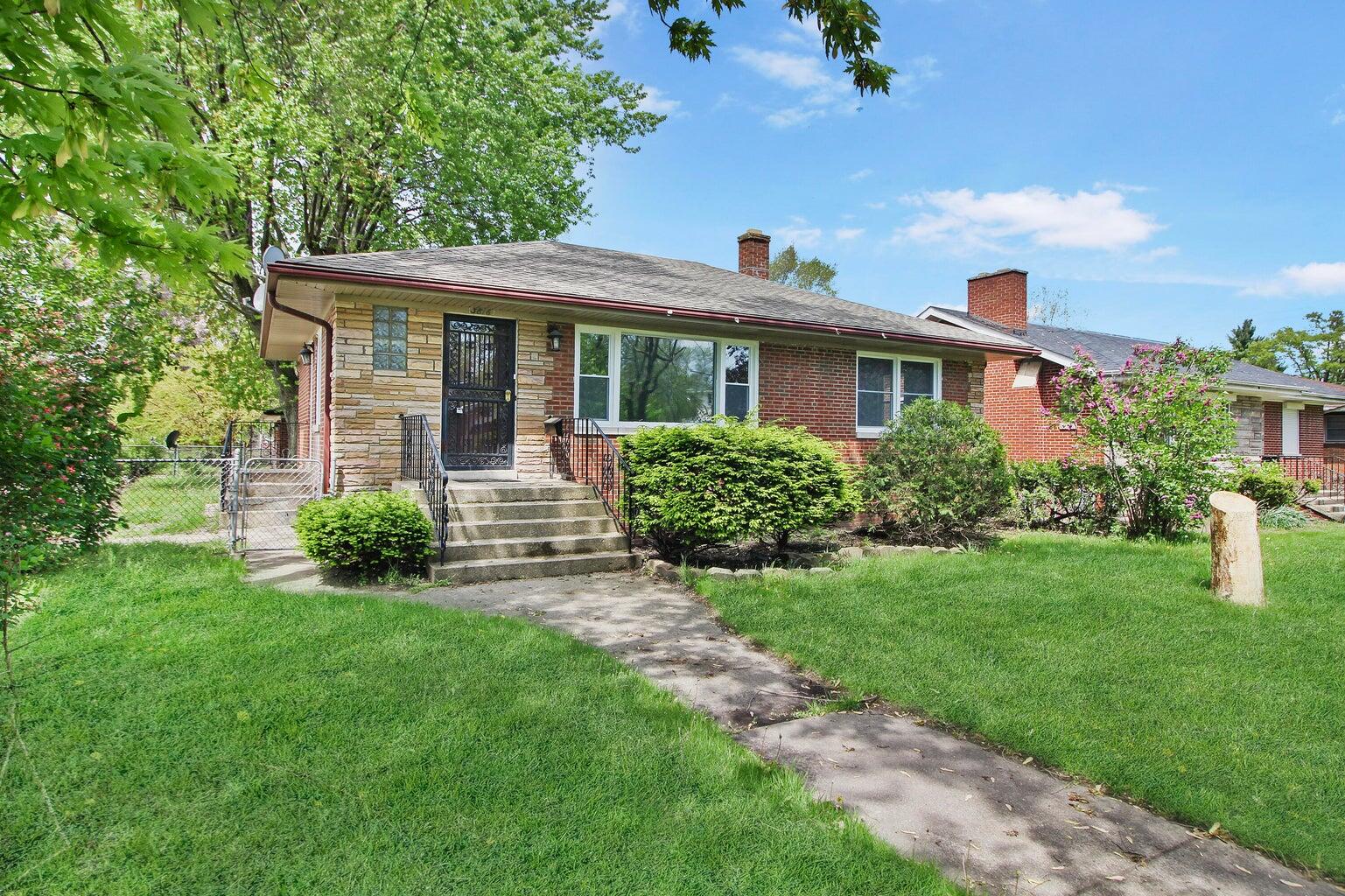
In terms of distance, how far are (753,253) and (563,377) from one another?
27.3ft

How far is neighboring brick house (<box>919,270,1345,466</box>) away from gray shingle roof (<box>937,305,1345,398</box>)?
40 mm

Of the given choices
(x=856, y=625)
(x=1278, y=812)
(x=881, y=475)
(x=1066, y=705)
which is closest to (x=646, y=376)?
(x=881, y=475)

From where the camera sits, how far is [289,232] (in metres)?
20.2

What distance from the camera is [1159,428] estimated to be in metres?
10.5

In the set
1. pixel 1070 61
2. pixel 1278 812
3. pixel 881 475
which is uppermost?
pixel 1070 61

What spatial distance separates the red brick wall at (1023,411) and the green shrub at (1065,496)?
603 centimetres

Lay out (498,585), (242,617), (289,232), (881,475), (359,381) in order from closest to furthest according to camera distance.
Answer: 1. (242,617)
2. (498,585)
3. (359,381)
4. (881,475)
5. (289,232)

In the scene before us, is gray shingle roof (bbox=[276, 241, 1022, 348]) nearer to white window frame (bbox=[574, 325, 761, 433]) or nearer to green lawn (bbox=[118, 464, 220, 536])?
white window frame (bbox=[574, 325, 761, 433])

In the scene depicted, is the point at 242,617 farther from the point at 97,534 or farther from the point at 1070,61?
the point at 1070,61

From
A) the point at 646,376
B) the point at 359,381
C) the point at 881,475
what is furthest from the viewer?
the point at 646,376

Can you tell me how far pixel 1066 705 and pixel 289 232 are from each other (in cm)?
2158

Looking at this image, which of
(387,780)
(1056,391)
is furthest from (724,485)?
(1056,391)

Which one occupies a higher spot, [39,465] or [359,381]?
[359,381]

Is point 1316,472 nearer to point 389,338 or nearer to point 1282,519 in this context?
point 1282,519
